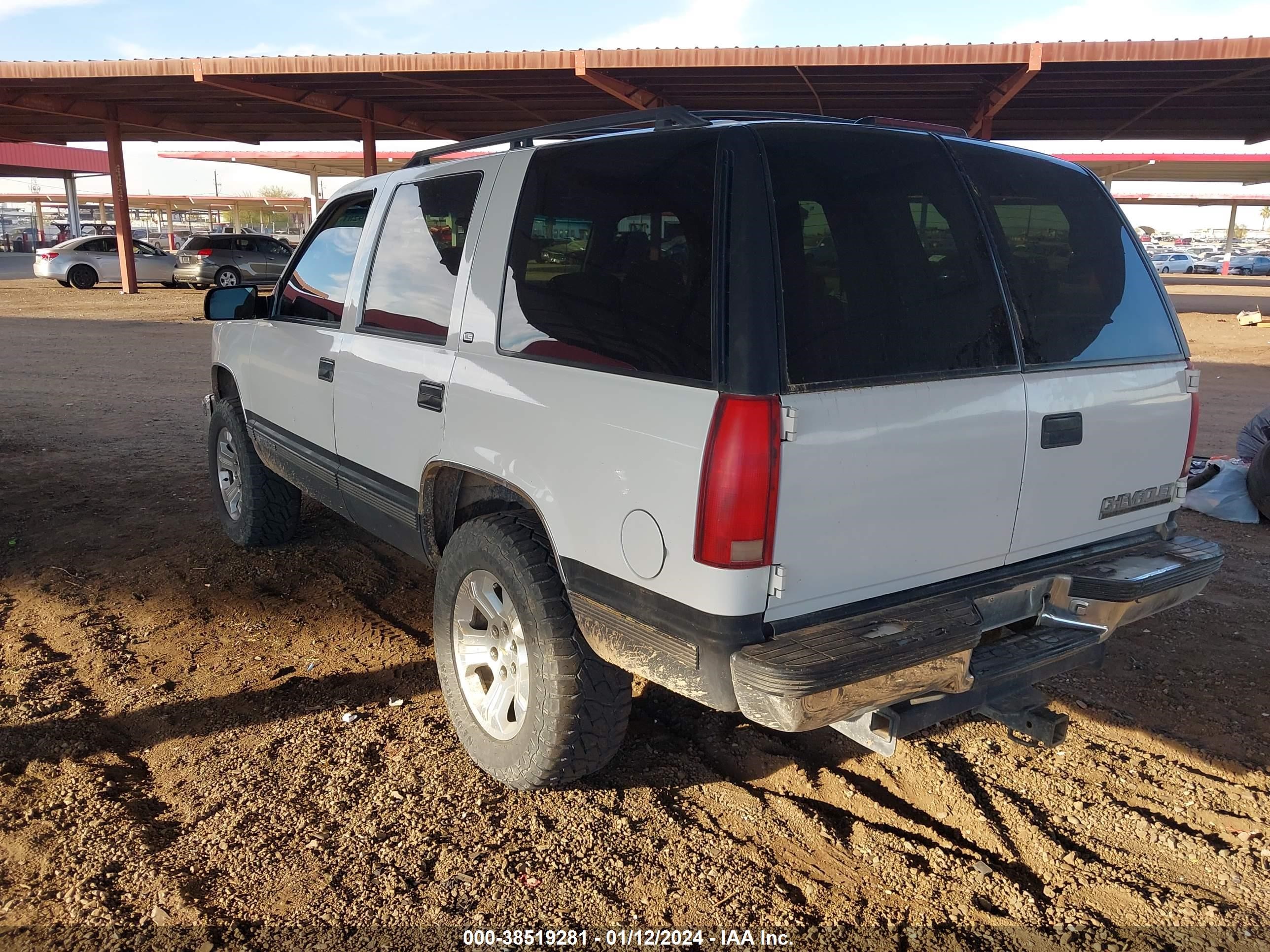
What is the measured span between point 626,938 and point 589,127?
8.22 ft

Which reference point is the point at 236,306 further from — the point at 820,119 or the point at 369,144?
the point at 369,144

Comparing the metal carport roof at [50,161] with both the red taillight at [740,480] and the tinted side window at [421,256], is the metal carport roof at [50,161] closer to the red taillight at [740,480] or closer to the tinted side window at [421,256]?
the tinted side window at [421,256]

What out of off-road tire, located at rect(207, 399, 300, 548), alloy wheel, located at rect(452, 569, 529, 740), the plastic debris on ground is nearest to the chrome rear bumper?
alloy wheel, located at rect(452, 569, 529, 740)

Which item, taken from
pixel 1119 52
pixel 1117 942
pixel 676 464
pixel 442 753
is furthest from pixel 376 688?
pixel 1119 52

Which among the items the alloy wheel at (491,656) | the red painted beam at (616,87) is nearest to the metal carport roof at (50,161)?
the red painted beam at (616,87)

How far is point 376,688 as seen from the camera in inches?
154

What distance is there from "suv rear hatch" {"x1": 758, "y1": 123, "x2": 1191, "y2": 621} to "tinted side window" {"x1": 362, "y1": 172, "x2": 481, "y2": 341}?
137 centimetres

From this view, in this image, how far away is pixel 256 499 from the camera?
5.23 m

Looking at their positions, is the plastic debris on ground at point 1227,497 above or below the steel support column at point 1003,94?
below

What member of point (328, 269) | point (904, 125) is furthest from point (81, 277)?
point (904, 125)

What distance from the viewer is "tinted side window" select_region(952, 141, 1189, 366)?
288cm

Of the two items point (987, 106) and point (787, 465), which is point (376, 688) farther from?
Answer: point (987, 106)

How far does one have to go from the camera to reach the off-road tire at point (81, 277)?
2636cm

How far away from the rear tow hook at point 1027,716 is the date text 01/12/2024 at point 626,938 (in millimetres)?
949
